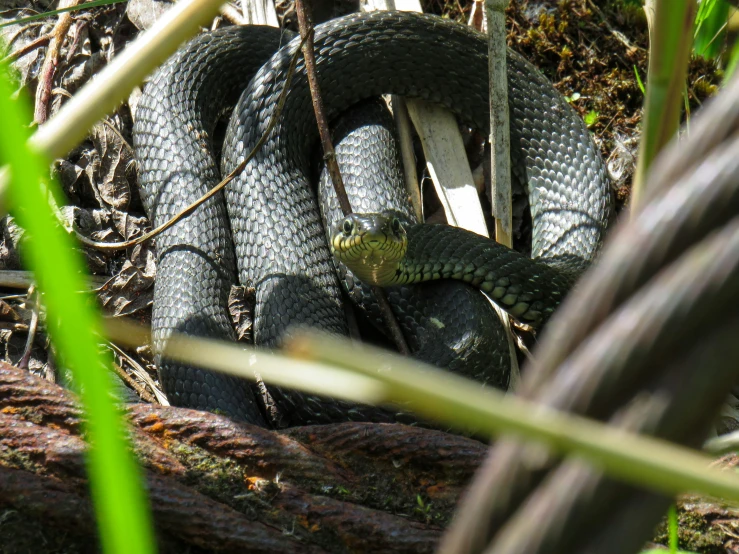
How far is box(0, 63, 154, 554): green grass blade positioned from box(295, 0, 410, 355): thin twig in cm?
313

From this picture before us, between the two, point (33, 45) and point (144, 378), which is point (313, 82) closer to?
point (144, 378)

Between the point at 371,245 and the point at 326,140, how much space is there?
646mm

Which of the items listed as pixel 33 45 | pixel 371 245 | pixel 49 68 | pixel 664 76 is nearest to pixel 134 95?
pixel 49 68

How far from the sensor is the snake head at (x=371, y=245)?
4.27 meters

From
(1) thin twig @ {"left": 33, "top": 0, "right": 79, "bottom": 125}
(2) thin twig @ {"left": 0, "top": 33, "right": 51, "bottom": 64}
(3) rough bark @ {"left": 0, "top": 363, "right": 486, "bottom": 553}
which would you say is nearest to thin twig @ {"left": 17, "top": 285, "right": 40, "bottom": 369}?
(1) thin twig @ {"left": 33, "top": 0, "right": 79, "bottom": 125}

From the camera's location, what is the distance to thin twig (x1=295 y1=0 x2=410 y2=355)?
146 inches

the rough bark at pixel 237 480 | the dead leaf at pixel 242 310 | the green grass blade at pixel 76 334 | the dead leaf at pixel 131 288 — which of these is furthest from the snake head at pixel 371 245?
the green grass blade at pixel 76 334

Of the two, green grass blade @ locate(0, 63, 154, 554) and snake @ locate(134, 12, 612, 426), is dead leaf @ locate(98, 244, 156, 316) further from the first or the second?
green grass blade @ locate(0, 63, 154, 554)

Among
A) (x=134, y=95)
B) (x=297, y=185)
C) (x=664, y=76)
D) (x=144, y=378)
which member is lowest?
(x=144, y=378)

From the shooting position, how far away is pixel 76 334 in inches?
18.6

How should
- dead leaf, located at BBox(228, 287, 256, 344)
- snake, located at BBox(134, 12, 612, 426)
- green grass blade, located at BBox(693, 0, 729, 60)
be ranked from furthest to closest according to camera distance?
green grass blade, located at BBox(693, 0, 729, 60) < dead leaf, located at BBox(228, 287, 256, 344) < snake, located at BBox(134, 12, 612, 426)

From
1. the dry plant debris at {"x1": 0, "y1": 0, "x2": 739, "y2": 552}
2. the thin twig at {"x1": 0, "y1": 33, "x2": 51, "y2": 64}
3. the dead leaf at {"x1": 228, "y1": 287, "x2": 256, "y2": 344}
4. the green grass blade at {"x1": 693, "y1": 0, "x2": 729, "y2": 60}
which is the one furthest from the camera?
the thin twig at {"x1": 0, "y1": 33, "x2": 51, "y2": 64}

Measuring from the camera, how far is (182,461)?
2.50 metres

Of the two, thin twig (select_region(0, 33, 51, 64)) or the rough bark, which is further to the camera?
thin twig (select_region(0, 33, 51, 64))
